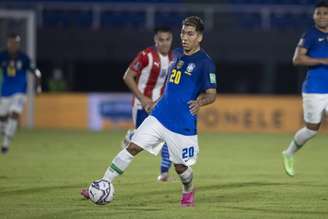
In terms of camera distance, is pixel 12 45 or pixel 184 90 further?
pixel 12 45

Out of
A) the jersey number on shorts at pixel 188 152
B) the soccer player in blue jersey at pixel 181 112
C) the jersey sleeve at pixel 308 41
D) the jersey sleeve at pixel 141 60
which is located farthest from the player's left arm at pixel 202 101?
the jersey sleeve at pixel 308 41

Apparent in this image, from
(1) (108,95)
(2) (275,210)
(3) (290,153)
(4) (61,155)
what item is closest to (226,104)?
(1) (108,95)

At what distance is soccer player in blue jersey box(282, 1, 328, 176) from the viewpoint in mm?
12234

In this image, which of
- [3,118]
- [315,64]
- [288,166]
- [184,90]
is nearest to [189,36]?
[184,90]

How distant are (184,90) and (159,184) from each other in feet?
9.34

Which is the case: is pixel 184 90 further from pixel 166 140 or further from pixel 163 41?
pixel 163 41

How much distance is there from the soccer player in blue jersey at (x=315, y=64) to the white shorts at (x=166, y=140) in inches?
132

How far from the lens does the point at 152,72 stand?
1242 centimetres

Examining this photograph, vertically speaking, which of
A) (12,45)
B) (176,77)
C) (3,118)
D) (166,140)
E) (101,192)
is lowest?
(3,118)

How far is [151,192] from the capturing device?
11109mm

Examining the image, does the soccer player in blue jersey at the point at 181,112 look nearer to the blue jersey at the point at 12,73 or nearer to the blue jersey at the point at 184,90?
the blue jersey at the point at 184,90

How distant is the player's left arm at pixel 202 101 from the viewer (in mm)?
9359

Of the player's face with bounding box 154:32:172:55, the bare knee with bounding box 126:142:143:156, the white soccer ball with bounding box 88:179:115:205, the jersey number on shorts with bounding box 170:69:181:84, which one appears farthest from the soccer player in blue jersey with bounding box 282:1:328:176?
the white soccer ball with bounding box 88:179:115:205

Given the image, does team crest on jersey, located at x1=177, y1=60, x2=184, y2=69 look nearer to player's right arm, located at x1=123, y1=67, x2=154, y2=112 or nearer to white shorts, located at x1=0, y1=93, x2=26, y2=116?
player's right arm, located at x1=123, y1=67, x2=154, y2=112
